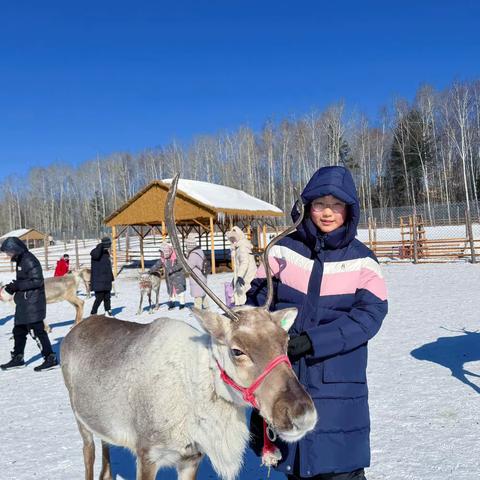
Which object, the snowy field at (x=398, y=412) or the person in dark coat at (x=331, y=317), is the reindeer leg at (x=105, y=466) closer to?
the snowy field at (x=398, y=412)

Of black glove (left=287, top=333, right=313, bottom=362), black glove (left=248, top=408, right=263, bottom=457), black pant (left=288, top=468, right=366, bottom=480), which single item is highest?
black glove (left=287, top=333, right=313, bottom=362)

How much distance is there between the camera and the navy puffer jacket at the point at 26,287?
652 centimetres

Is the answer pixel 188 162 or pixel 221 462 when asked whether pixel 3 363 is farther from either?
pixel 188 162

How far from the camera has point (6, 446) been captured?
13.5ft

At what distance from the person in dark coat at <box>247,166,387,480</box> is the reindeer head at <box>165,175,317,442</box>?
0.13 metres

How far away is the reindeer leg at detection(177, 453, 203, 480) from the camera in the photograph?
2527 mm

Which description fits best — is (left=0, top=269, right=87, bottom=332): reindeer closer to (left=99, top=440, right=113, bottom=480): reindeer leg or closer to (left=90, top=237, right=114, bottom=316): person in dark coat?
(left=90, top=237, right=114, bottom=316): person in dark coat

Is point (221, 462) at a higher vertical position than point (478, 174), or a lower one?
lower

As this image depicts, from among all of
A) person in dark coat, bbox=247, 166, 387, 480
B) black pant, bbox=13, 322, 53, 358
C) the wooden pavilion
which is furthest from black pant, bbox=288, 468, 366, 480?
the wooden pavilion

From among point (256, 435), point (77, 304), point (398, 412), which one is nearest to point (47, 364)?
point (77, 304)

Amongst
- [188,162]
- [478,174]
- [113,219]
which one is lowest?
[113,219]

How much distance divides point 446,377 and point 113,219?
19.4 metres

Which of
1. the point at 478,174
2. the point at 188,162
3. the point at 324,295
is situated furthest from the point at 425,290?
the point at 188,162

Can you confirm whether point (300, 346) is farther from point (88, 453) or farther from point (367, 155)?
point (367, 155)
